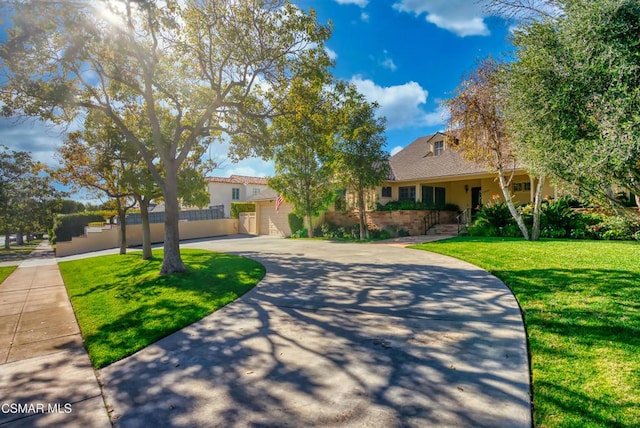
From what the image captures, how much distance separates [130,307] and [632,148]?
7777mm

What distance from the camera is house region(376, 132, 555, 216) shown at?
1833cm

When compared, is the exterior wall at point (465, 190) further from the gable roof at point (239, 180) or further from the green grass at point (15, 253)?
the green grass at point (15, 253)

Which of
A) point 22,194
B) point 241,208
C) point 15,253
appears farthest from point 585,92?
point 22,194

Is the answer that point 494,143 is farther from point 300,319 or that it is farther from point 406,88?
point 300,319

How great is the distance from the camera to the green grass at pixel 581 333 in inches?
107

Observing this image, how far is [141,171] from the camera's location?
40.6 ft

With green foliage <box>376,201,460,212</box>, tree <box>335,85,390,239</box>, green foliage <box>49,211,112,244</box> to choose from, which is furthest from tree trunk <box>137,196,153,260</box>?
green foliage <box>49,211,112,244</box>

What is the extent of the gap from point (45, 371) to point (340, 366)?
346 centimetres

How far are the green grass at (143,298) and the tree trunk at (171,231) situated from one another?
35cm

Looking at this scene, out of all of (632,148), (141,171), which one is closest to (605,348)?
(632,148)

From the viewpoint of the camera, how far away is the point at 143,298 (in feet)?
22.7

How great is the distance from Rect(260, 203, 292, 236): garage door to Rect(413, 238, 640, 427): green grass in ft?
54.1

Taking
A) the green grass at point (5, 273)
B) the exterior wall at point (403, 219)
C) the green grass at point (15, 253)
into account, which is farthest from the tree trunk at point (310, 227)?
the green grass at point (15, 253)

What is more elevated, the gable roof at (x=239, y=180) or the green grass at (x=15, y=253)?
the gable roof at (x=239, y=180)
